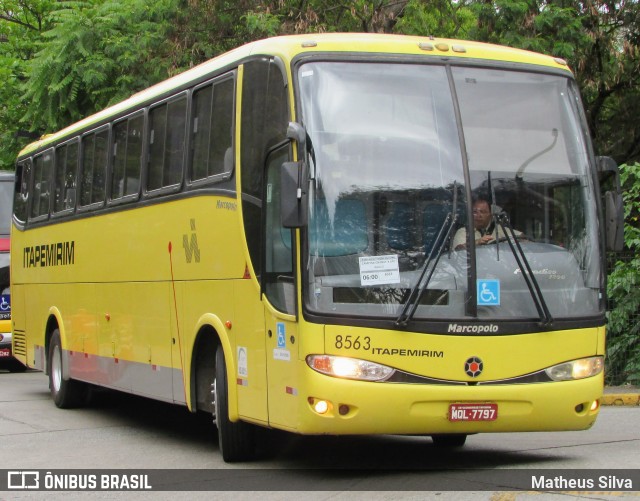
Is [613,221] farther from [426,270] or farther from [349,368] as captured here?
[349,368]

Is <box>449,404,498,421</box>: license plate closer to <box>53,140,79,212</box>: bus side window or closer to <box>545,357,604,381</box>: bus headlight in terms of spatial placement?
<box>545,357,604,381</box>: bus headlight

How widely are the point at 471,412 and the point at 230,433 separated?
2.32 m

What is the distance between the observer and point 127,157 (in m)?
13.1

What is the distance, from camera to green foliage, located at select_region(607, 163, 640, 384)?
16.5 meters

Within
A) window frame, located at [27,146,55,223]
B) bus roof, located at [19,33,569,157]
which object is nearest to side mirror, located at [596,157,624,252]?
bus roof, located at [19,33,569,157]

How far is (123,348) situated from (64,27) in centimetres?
1151

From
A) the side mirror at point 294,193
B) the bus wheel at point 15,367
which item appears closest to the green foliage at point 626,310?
the side mirror at point 294,193

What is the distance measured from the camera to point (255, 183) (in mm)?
9492

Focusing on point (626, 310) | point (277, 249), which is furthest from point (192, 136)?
point (626, 310)

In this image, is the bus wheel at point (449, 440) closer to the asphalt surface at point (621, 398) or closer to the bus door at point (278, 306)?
the bus door at point (278, 306)

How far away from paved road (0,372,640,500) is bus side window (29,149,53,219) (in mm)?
A: 3430

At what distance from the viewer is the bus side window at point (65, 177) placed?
15344 millimetres

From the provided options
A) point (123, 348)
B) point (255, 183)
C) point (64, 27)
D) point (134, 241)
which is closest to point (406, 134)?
point (255, 183)

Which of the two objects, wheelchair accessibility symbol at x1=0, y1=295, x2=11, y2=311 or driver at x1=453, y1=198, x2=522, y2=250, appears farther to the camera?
wheelchair accessibility symbol at x1=0, y1=295, x2=11, y2=311
